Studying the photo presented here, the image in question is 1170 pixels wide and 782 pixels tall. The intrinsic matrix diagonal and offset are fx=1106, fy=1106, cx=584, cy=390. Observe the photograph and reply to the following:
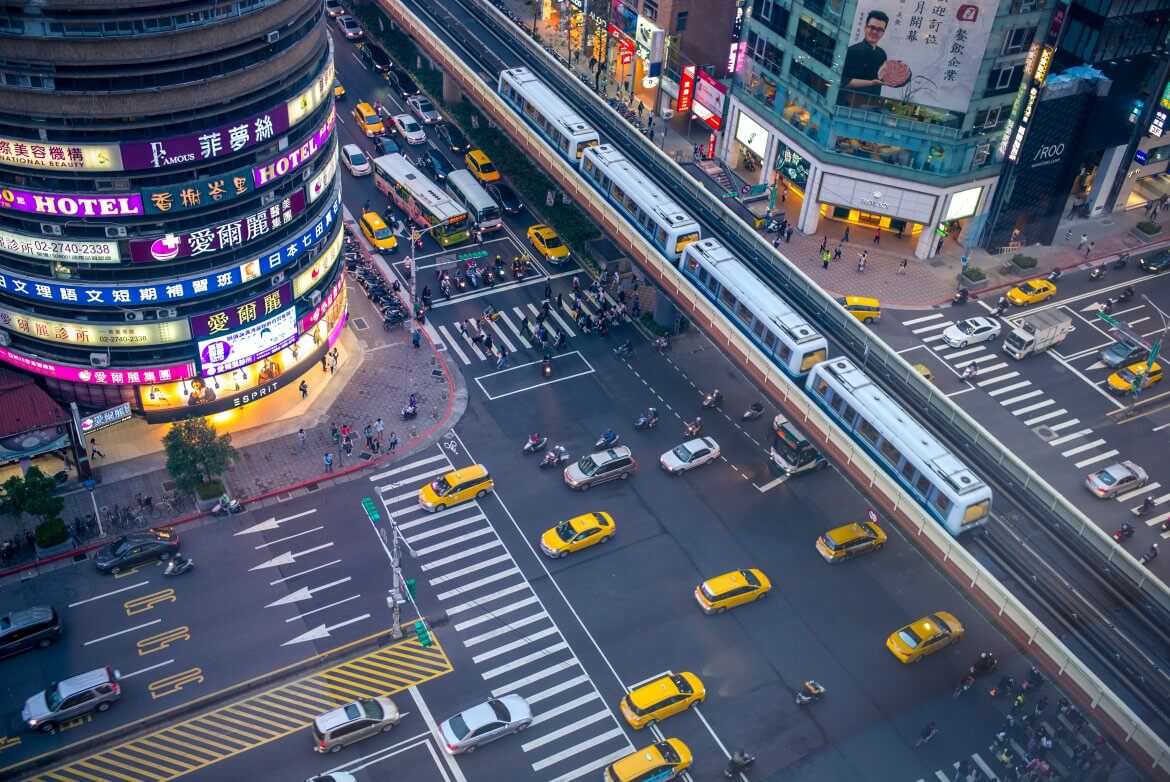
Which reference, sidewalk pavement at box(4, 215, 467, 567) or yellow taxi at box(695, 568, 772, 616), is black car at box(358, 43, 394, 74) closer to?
sidewalk pavement at box(4, 215, 467, 567)

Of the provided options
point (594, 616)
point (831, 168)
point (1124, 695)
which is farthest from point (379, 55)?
point (1124, 695)

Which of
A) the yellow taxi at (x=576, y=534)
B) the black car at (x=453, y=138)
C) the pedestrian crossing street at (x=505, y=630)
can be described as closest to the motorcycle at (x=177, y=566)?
the pedestrian crossing street at (x=505, y=630)

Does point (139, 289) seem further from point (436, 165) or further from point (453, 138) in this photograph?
point (453, 138)

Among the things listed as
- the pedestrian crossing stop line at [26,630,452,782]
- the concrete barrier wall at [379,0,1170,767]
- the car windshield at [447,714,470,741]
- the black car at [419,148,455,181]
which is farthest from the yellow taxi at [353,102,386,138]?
the car windshield at [447,714,470,741]

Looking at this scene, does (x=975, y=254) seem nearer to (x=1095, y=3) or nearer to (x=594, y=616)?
(x=1095, y=3)

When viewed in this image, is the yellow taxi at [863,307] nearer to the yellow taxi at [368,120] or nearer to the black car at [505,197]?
the black car at [505,197]

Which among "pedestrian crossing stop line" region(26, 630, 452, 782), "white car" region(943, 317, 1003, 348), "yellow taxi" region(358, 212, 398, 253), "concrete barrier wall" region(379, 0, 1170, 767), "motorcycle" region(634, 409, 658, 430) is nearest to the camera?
"concrete barrier wall" region(379, 0, 1170, 767)

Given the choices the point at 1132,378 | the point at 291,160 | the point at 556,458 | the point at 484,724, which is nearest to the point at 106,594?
the point at 484,724
